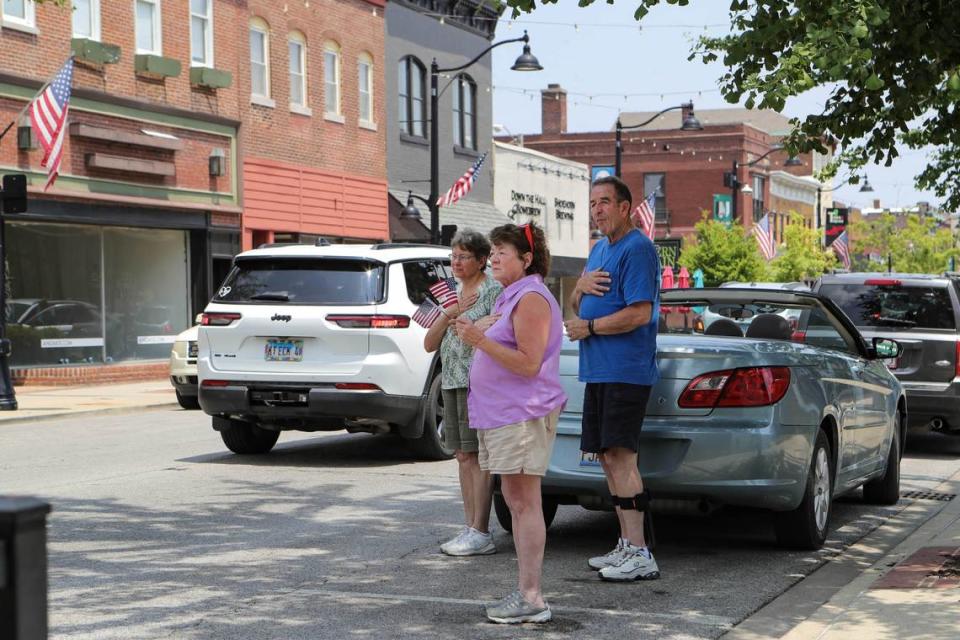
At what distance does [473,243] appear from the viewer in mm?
7977

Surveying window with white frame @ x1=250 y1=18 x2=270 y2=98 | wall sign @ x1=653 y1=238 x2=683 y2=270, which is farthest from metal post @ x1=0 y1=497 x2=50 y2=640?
wall sign @ x1=653 y1=238 x2=683 y2=270

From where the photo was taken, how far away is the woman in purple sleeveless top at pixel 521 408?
6023mm

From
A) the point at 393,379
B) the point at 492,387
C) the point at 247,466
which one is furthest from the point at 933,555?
the point at 247,466

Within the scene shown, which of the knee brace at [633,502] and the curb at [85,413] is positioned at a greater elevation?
the knee brace at [633,502]

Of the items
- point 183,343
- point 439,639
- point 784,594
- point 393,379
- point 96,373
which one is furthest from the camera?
point 96,373

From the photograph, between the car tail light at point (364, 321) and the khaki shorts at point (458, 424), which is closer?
the khaki shorts at point (458, 424)

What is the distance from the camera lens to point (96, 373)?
25.0 meters

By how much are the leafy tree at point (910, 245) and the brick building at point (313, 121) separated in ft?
173

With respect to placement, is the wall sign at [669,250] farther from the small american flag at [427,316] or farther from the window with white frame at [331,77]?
the small american flag at [427,316]

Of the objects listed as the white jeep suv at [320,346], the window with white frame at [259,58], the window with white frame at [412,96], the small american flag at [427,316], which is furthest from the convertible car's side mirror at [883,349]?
the window with white frame at [412,96]

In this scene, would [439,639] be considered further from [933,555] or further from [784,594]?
[933,555]

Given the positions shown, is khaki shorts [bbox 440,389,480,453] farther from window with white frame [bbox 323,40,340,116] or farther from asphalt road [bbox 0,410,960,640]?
window with white frame [bbox 323,40,340,116]

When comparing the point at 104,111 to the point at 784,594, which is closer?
the point at 784,594

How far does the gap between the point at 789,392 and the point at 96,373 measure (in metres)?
19.1
